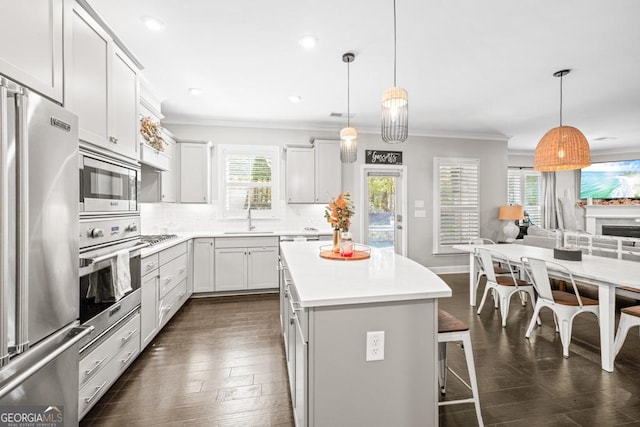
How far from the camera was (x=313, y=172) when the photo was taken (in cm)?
486

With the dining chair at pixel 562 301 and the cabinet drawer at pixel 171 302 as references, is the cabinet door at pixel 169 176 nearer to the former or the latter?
the cabinet drawer at pixel 171 302

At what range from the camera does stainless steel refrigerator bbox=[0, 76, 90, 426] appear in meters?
0.96

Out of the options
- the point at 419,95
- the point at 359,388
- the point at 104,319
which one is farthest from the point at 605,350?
the point at 104,319

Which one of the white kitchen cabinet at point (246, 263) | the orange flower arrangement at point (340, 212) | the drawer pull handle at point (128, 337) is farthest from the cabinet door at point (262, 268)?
the orange flower arrangement at point (340, 212)

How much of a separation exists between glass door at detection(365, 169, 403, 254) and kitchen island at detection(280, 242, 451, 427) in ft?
13.4

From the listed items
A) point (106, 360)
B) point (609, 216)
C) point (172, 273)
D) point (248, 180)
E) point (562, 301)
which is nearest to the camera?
point (106, 360)

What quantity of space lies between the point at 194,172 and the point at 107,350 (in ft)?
9.80

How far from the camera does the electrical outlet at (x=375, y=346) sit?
1354 millimetres

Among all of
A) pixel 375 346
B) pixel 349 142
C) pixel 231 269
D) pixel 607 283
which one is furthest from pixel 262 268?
pixel 607 283

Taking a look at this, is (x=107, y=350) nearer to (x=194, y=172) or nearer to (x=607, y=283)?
(x=194, y=172)

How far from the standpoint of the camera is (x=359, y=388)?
4.41 feet

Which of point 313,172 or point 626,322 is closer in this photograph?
point 626,322

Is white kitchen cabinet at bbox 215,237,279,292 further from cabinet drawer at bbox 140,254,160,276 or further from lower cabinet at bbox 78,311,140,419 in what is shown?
lower cabinet at bbox 78,311,140,419

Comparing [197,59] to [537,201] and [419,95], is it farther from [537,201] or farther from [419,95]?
[537,201]
